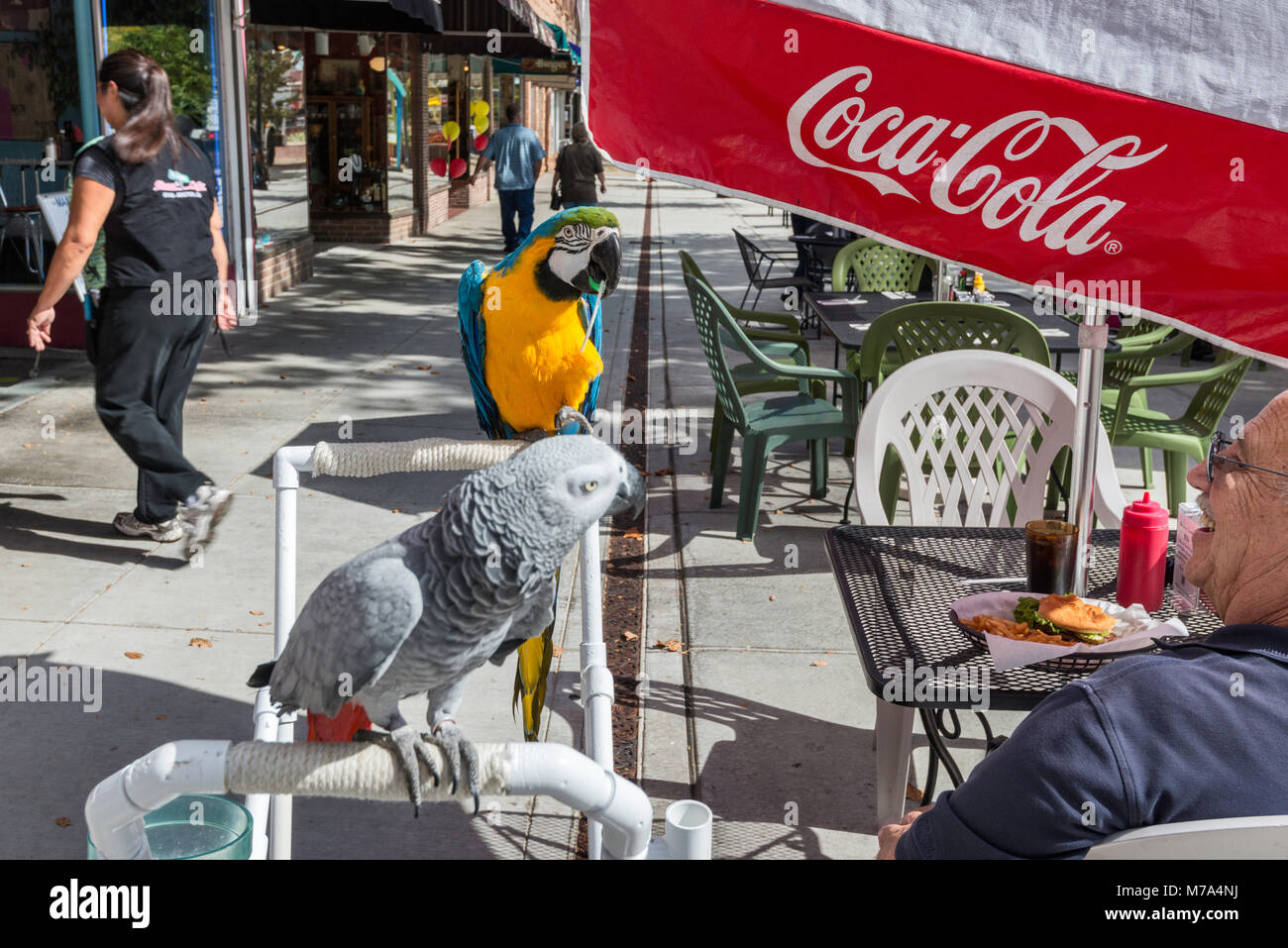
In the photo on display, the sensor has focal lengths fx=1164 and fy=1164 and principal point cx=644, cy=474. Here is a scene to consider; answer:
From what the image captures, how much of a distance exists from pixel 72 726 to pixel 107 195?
7.03 feet

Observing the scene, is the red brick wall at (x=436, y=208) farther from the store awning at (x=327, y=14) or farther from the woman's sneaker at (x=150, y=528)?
the woman's sneaker at (x=150, y=528)

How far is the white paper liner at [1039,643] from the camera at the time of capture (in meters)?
2.22

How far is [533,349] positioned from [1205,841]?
7.15 ft

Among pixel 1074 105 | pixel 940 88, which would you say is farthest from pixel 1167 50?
pixel 940 88

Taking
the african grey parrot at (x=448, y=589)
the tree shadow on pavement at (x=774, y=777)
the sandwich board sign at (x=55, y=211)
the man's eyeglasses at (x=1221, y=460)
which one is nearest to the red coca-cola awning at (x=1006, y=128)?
the man's eyeglasses at (x=1221, y=460)

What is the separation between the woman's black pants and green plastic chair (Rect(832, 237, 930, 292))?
5.38m

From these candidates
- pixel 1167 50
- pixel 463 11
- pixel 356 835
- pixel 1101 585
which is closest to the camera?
pixel 1167 50

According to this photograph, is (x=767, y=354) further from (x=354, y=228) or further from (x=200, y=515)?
(x=354, y=228)

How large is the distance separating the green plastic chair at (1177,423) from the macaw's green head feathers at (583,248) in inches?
133

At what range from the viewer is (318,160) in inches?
601

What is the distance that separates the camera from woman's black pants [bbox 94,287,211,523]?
188 inches

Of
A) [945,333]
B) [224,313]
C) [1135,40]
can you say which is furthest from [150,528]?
[1135,40]

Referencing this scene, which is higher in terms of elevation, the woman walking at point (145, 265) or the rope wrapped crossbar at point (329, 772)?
the woman walking at point (145, 265)
